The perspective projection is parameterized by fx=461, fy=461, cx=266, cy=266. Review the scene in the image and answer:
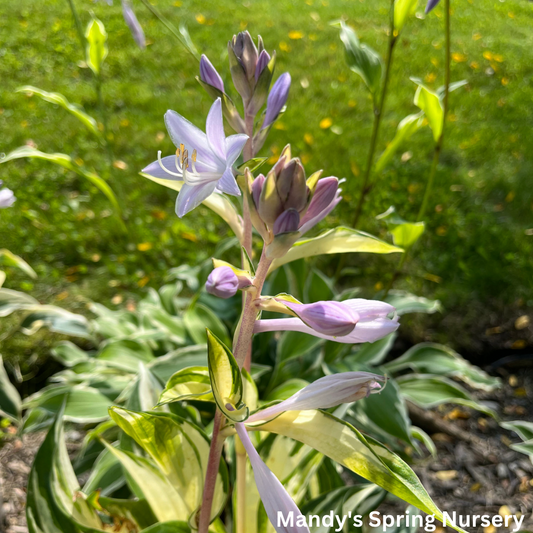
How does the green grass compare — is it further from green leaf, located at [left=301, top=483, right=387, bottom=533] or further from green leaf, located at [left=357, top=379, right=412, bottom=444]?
green leaf, located at [left=301, top=483, right=387, bottom=533]

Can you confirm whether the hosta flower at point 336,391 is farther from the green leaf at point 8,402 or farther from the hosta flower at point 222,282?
the green leaf at point 8,402

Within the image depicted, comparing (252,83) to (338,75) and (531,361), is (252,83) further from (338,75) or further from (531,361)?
(338,75)

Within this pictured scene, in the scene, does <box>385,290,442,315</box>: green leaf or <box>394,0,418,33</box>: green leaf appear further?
<box>385,290,442,315</box>: green leaf

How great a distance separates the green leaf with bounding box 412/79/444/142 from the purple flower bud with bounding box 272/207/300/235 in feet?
2.90

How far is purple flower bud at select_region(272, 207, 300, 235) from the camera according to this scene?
715mm

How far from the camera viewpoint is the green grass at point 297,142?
2.93m

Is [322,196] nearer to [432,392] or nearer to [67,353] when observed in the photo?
[432,392]

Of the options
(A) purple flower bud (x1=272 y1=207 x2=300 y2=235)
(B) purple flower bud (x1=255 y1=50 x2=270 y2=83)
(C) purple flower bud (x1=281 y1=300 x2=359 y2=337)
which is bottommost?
(C) purple flower bud (x1=281 y1=300 x2=359 y2=337)

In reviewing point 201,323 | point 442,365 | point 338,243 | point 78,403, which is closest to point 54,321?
point 78,403

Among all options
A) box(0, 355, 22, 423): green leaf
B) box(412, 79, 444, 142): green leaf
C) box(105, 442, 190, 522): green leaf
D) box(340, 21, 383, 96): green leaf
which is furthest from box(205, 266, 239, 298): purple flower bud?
box(0, 355, 22, 423): green leaf

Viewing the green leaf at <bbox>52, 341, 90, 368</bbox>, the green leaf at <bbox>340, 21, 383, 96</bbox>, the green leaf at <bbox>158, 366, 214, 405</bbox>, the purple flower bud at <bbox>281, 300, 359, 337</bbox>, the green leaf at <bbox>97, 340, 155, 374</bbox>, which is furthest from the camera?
the green leaf at <bbox>52, 341, 90, 368</bbox>

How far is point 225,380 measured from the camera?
79cm

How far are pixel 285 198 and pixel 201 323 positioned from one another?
48.8 inches

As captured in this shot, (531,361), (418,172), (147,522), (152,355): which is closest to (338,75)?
(418,172)
